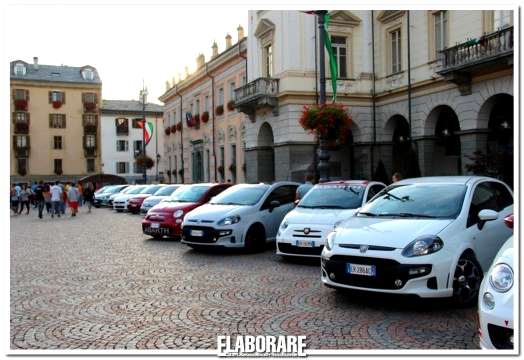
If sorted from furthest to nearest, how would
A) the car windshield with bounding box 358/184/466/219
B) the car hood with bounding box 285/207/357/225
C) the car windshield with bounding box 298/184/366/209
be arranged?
the car windshield with bounding box 298/184/366/209 → the car hood with bounding box 285/207/357/225 → the car windshield with bounding box 358/184/466/219

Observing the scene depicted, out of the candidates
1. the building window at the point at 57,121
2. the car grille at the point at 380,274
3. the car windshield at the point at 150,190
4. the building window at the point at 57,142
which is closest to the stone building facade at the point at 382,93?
A: the car windshield at the point at 150,190

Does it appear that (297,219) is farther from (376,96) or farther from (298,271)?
(376,96)

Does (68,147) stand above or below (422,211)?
above

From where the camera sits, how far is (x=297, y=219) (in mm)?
10375

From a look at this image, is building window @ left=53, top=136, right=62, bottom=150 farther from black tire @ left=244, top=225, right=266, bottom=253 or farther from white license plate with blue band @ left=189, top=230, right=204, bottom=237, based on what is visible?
black tire @ left=244, top=225, right=266, bottom=253

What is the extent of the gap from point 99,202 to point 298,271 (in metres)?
29.5

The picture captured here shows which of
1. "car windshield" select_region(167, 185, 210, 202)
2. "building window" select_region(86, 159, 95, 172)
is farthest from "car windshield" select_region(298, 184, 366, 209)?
"building window" select_region(86, 159, 95, 172)

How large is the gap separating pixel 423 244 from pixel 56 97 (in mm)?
70756

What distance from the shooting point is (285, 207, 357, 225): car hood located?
1014 centimetres

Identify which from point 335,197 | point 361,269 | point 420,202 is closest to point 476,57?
point 335,197

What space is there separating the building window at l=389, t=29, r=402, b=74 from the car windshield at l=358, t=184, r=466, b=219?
20.4m

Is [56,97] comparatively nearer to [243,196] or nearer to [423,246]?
[243,196]

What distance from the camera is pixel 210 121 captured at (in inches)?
1711

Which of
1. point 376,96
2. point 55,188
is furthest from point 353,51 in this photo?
point 55,188
